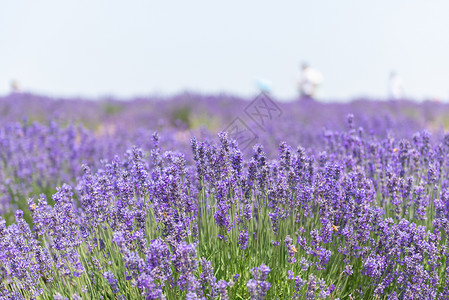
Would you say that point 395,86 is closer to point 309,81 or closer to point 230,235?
point 309,81

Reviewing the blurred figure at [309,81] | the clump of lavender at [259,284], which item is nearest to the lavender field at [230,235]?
the clump of lavender at [259,284]

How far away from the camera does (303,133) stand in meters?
7.83

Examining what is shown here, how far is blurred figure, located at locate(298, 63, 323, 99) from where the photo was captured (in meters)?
16.5

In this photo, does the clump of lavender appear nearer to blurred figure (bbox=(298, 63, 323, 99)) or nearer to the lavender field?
the lavender field

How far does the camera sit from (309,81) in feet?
54.4

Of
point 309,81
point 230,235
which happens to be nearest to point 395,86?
point 309,81

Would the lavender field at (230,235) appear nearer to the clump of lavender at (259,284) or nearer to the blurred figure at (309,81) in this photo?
the clump of lavender at (259,284)

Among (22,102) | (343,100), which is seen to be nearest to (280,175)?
(22,102)

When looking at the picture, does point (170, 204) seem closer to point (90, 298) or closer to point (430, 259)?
point (90, 298)

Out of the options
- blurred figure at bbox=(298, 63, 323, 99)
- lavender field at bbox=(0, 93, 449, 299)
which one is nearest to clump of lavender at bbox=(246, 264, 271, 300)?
lavender field at bbox=(0, 93, 449, 299)

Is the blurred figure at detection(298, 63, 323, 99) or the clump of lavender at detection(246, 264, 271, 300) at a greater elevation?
the blurred figure at detection(298, 63, 323, 99)

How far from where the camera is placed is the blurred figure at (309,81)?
16.5 metres

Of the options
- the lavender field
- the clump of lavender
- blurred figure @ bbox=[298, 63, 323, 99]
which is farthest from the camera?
blurred figure @ bbox=[298, 63, 323, 99]

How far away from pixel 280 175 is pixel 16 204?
3855 mm
